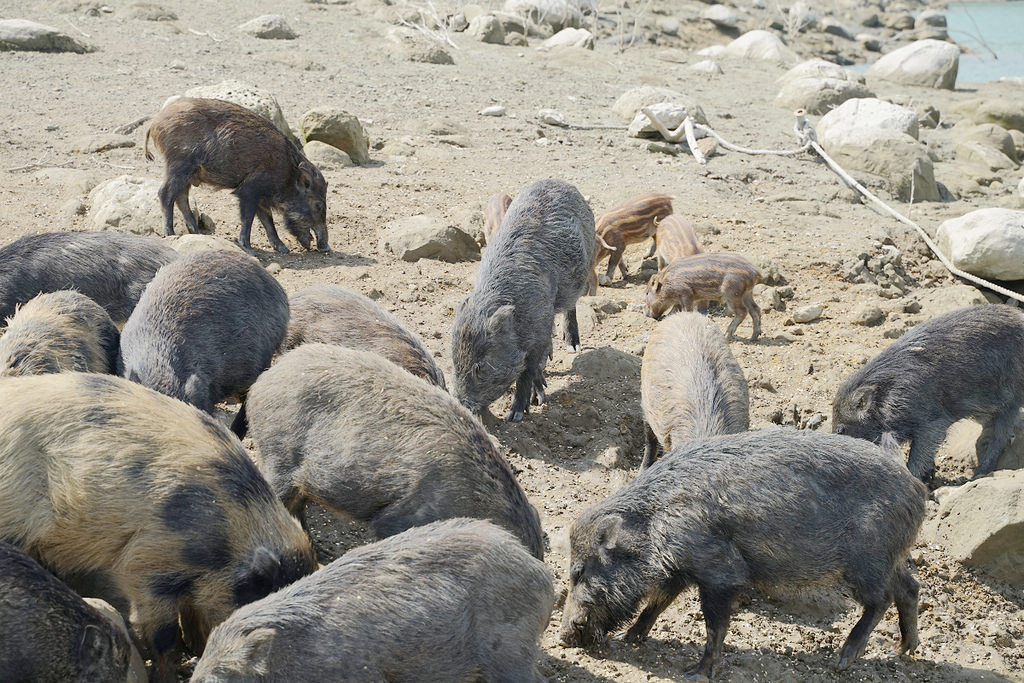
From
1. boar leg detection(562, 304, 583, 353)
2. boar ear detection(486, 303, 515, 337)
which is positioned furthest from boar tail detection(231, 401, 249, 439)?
boar leg detection(562, 304, 583, 353)

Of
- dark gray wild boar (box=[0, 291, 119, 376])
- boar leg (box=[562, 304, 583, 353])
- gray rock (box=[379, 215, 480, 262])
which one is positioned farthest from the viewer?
gray rock (box=[379, 215, 480, 262])

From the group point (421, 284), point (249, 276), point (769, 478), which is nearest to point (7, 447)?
point (249, 276)

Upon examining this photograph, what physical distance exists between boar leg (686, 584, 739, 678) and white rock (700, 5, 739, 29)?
25.4m

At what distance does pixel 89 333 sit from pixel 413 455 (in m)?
2.10

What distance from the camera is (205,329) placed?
18.9 feet

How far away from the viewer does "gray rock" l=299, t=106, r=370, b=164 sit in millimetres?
11844

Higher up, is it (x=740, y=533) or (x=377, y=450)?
(x=377, y=450)

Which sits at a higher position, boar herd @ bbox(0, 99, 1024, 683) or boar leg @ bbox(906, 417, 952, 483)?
boar herd @ bbox(0, 99, 1024, 683)

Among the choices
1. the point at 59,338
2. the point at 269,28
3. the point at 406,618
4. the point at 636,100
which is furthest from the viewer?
the point at 269,28

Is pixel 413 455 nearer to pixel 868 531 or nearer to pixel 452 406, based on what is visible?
pixel 452 406

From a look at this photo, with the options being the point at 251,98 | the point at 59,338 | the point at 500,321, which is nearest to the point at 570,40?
the point at 251,98

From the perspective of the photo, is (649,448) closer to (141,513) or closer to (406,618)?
(406,618)

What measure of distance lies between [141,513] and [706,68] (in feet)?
59.8

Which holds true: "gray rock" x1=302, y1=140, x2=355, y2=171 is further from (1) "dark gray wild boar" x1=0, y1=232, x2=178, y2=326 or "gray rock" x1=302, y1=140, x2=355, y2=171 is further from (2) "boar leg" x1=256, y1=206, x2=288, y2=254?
(1) "dark gray wild boar" x1=0, y1=232, x2=178, y2=326
